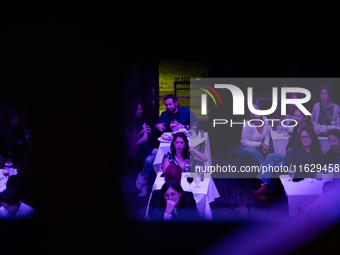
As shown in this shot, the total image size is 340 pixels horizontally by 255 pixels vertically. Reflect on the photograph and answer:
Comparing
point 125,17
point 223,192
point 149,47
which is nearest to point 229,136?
point 223,192

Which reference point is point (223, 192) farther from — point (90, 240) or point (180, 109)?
point (90, 240)

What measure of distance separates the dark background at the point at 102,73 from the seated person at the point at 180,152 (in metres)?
0.58

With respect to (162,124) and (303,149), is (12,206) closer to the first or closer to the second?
(162,124)

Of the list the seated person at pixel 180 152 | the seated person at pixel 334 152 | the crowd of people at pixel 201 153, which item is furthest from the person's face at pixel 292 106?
the seated person at pixel 180 152

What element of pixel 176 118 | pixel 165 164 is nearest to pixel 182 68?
pixel 176 118

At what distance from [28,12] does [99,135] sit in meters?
1.52

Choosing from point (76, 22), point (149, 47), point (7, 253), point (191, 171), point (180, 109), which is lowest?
point (7, 253)

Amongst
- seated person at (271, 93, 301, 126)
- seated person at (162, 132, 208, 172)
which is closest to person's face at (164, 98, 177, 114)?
seated person at (162, 132, 208, 172)

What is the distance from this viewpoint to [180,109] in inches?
150

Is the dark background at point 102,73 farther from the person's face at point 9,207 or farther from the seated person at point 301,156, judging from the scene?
the seated person at point 301,156

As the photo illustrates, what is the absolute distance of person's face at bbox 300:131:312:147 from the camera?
3283 millimetres

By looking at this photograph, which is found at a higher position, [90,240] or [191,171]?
[191,171]

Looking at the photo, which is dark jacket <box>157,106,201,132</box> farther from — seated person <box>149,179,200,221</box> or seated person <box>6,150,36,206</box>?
seated person <box>6,150,36,206</box>

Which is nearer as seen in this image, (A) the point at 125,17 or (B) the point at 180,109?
(A) the point at 125,17
